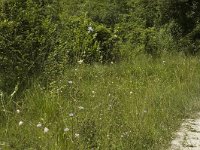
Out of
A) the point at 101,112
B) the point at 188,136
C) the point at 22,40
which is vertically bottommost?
the point at 188,136

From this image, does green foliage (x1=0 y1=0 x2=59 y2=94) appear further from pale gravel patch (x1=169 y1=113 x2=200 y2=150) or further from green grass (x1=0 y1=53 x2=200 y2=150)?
pale gravel patch (x1=169 y1=113 x2=200 y2=150)

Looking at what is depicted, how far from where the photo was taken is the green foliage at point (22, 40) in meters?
6.11

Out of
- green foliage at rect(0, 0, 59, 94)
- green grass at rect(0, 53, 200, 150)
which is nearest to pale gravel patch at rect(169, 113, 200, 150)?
green grass at rect(0, 53, 200, 150)

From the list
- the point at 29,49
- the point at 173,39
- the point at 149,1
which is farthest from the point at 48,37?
the point at 149,1

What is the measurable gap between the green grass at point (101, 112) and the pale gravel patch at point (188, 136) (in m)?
0.10

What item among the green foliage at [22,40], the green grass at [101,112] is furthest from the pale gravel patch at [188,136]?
the green foliage at [22,40]

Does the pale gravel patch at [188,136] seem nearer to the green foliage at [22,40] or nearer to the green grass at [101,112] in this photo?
the green grass at [101,112]

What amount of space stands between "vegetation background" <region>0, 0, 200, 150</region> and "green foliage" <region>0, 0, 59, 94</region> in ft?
0.05

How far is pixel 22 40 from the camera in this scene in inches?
249

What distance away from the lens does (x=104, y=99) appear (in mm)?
5297

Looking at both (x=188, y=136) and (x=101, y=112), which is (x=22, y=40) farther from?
(x=188, y=136)

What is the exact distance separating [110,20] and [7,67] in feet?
20.5

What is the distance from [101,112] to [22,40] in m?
2.11

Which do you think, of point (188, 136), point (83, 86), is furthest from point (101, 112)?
point (83, 86)
